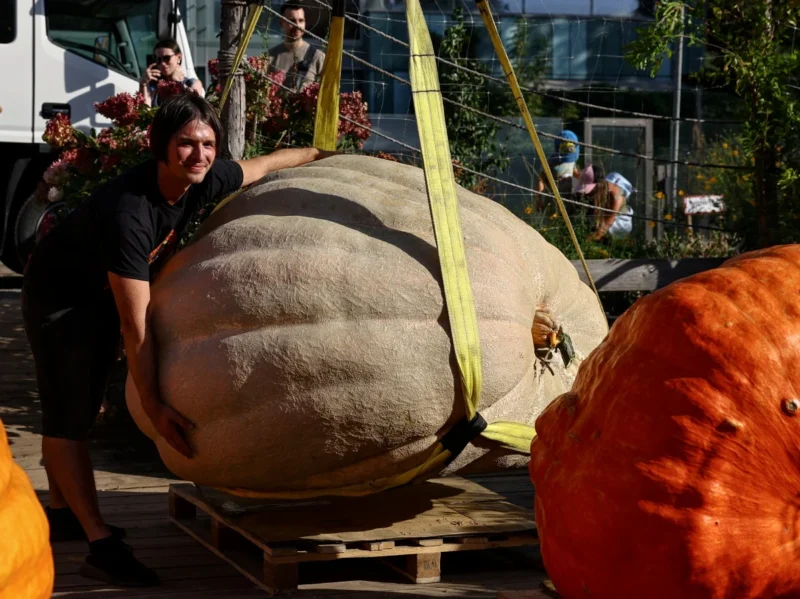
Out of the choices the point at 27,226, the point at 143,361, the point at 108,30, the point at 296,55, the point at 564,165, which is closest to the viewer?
the point at 143,361

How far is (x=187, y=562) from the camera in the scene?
385 centimetres

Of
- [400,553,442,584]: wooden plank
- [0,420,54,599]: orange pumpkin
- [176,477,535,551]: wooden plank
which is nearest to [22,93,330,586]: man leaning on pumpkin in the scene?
[176,477,535,551]: wooden plank

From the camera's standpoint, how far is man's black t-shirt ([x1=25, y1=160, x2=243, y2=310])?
3.43 meters

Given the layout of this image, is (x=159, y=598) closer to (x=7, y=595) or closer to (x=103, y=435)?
(x=7, y=595)

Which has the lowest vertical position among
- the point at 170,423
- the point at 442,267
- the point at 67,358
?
the point at 170,423

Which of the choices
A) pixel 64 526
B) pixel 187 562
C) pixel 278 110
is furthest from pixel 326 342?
pixel 278 110

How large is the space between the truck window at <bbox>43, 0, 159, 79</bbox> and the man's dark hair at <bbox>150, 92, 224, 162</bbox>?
594 cm

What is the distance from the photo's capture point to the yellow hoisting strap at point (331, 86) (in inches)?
154

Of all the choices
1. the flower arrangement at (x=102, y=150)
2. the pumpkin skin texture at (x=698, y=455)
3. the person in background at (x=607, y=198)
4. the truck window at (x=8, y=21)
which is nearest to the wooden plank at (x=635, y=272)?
the person in background at (x=607, y=198)

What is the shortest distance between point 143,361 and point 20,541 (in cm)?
131

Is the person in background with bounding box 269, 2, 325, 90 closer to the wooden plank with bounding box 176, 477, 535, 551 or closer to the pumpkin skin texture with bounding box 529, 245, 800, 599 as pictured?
the wooden plank with bounding box 176, 477, 535, 551

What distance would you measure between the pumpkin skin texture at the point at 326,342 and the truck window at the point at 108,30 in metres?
6.19

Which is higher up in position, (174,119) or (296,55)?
(296,55)

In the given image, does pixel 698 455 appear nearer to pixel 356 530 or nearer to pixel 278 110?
pixel 356 530
